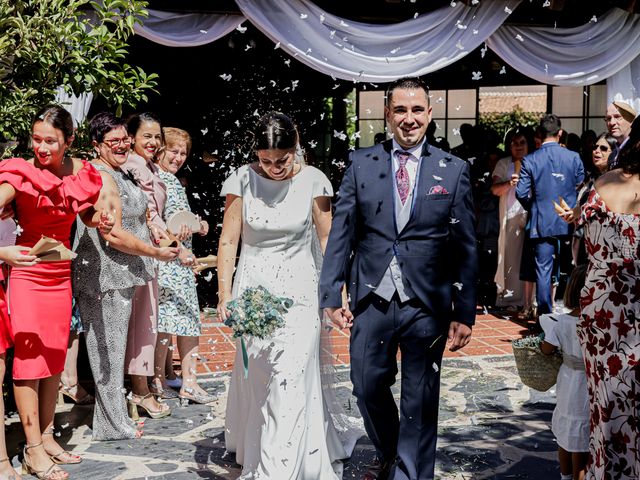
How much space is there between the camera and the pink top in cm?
519

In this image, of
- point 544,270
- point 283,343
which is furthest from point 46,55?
point 544,270

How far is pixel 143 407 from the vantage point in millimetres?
5285

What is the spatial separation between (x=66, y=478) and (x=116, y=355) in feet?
2.89

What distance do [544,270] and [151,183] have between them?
401cm

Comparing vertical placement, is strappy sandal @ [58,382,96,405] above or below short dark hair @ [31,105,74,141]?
below

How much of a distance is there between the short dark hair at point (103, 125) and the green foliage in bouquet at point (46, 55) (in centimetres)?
10

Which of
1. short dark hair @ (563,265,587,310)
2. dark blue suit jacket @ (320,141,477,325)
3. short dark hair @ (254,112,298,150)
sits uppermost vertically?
short dark hair @ (254,112,298,150)

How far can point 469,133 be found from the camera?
33.9 feet

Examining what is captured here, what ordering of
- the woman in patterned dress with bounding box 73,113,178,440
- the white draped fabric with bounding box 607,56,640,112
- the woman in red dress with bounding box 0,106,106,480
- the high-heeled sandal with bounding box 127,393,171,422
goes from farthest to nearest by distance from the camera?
1. the white draped fabric with bounding box 607,56,640,112
2. the high-heeled sandal with bounding box 127,393,171,422
3. the woman in patterned dress with bounding box 73,113,178,440
4. the woman in red dress with bounding box 0,106,106,480

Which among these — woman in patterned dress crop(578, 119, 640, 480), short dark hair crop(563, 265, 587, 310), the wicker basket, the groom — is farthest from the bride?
woman in patterned dress crop(578, 119, 640, 480)

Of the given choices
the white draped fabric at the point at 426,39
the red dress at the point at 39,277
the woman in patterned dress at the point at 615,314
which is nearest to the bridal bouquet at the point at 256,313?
the red dress at the point at 39,277

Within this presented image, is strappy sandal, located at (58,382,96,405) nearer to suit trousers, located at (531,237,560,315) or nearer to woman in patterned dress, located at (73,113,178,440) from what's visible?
woman in patterned dress, located at (73,113,178,440)

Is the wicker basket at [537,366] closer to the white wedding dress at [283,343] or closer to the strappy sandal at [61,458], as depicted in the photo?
the white wedding dress at [283,343]

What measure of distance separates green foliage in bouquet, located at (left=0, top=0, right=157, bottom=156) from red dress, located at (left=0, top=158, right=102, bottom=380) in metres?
0.53
